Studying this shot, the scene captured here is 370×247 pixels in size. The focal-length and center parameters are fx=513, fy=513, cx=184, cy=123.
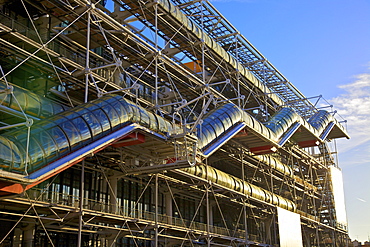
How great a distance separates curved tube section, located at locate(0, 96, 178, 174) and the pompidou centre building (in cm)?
4

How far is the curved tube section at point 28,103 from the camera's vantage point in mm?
15164

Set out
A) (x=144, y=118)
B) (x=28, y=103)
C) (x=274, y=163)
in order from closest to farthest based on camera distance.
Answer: (x=28, y=103)
(x=144, y=118)
(x=274, y=163)

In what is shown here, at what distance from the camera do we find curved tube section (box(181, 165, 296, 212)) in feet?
79.4

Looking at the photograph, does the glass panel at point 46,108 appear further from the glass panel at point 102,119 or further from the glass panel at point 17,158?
the glass panel at point 17,158

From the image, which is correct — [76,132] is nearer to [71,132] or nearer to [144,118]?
[71,132]

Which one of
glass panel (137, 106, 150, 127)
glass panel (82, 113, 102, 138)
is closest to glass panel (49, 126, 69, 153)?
glass panel (82, 113, 102, 138)

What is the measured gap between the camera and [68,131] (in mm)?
15047

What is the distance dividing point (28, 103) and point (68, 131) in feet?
6.69

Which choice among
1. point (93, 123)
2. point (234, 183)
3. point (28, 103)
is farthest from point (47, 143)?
point (234, 183)

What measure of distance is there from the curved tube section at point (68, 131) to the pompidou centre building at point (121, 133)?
1.5 inches

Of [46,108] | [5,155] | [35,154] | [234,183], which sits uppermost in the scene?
[46,108]

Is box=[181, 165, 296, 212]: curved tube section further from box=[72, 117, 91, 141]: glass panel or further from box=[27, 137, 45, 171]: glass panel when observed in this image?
box=[27, 137, 45, 171]: glass panel

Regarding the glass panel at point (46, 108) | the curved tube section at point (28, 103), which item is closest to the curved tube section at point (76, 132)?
the curved tube section at point (28, 103)

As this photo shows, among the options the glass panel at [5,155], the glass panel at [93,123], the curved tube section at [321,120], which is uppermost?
the curved tube section at [321,120]
